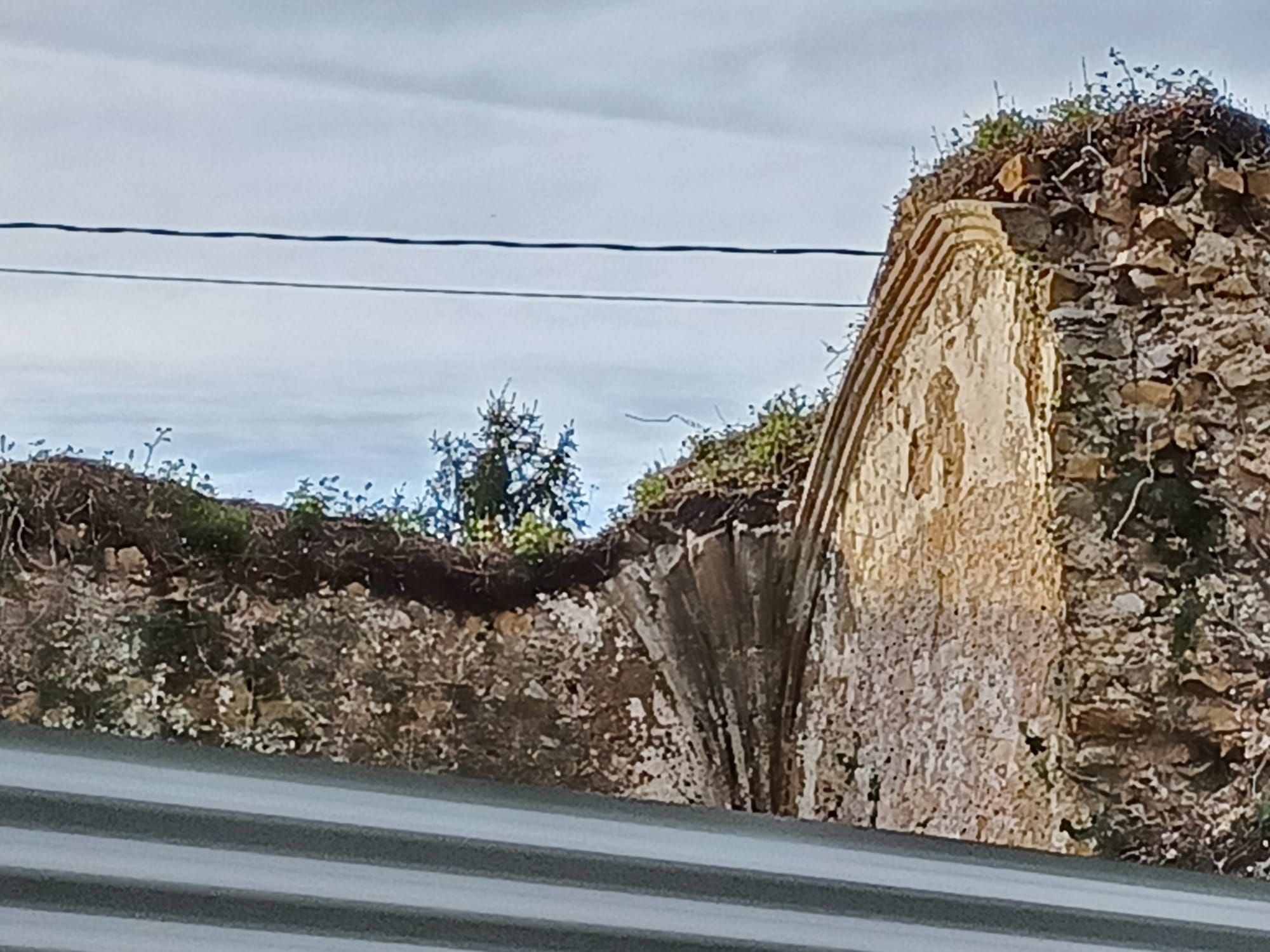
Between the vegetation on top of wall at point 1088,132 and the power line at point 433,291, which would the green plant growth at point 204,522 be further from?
the vegetation on top of wall at point 1088,132

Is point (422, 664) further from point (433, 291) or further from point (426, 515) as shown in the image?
point (433, 291)

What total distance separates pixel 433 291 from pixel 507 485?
170mm

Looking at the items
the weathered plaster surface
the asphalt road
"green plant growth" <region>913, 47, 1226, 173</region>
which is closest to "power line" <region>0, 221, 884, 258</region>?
"green plant growth" <region>913, 47, 1226, 173</region>

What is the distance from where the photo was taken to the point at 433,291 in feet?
3.88

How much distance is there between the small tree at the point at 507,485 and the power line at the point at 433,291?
0.29 feet

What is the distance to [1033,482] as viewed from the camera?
4.34 ft

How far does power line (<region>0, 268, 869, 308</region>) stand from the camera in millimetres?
1120

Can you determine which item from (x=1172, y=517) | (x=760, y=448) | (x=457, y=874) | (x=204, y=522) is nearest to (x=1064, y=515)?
→ (x=1172, y=517)

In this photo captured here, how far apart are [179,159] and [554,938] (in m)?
0.66

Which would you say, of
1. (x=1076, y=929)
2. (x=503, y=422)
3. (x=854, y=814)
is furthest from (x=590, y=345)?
(x=1076, y=929)

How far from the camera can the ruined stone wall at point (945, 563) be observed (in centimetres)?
127

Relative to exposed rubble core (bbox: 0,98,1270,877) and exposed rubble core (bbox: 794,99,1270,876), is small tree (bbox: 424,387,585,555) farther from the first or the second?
exposed rubble core (bbox: 794,99,1270,876)

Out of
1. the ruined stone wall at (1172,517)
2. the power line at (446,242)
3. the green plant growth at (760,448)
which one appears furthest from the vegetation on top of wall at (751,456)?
the ruined stone wall at (1172,517)

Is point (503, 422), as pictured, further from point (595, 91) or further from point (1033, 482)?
point (1033, 482)
